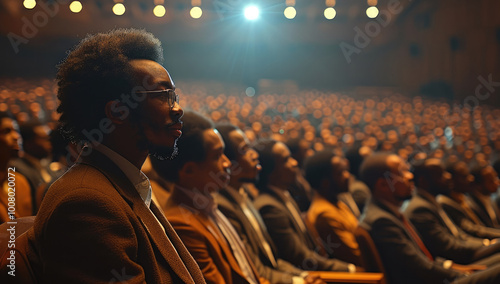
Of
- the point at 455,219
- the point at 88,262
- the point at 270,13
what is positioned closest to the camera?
the point at 88,262

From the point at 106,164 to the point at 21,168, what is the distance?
260cm

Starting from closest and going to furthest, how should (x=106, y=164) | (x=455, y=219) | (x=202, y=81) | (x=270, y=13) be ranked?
(x=106, y=164)
(x=455, y=219)
(x=270, y=13)
(x=202, y=81)

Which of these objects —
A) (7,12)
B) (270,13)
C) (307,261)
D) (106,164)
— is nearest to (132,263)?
(106,164)

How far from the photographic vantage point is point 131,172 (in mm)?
1380

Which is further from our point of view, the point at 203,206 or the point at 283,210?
the point at 283,210

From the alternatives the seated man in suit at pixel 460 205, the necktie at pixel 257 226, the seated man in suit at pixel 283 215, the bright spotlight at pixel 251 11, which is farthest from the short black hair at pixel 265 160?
the bright spotlight at pixel 251 11

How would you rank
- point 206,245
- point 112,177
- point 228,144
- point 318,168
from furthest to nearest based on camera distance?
point 318,168 → point 228,144 → point 206,245 → point 112,177

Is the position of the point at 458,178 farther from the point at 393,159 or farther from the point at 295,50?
the point at 295,50

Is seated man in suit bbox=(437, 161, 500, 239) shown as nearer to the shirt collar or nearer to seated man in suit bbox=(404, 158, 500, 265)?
seated man in suit bbox=(404, 158, 500, 265)

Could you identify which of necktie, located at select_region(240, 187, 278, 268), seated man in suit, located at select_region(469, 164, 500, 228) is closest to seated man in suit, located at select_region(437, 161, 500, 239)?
seated man in suit, located at select_region(469, 164, 500, 228)

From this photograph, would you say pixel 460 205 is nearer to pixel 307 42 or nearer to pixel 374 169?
pixel 374 169

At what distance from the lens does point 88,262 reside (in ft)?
3.67

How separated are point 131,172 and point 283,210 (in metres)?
2.08

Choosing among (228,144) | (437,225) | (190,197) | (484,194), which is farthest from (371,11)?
(190,197)
